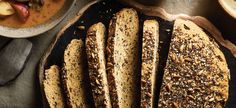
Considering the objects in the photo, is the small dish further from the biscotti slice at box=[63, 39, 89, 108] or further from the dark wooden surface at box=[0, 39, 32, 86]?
the dark wooden surface at box=[0, 39, 32, 86]

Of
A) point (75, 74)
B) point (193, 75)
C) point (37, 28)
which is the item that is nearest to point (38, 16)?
point (37, 28)

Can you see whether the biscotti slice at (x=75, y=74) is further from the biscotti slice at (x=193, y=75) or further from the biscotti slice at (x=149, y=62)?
the biscotti slice at (x=193, y=75)

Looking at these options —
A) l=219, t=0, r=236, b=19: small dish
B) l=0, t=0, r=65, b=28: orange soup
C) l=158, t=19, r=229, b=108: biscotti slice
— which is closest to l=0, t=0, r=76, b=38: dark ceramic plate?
l=0, t=0, r=65, b=28: orange soup

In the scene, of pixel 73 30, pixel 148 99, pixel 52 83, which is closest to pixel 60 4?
pixel 73 30

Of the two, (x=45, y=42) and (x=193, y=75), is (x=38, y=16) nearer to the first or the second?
(x=45, y=42)

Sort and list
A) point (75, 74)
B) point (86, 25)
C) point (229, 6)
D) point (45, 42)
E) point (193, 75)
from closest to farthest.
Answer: point (193, 75)
point (229, 6)
point (75, 74)
point (86, 25)
point (45, 42)

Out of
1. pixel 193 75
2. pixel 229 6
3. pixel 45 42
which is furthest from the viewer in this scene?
pixel 45 42
